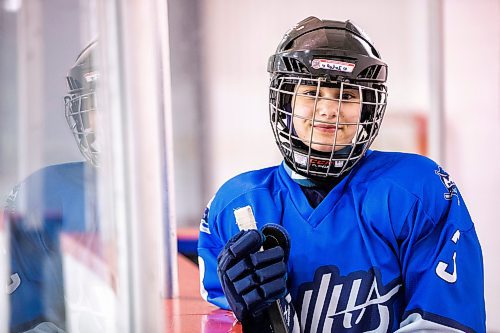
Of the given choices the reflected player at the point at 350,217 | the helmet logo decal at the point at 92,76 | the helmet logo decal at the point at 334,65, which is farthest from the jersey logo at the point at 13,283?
the helmet logo decal at the point at 334,65

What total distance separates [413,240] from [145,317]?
76cm

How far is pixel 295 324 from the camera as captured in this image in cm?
153

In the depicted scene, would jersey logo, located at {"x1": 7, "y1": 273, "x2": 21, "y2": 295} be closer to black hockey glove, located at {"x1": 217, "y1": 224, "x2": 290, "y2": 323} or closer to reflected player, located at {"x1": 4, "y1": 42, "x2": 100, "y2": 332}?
reflected player, located at {"x1": 4, "y1": 42, "x2": 100, "y2": 332}

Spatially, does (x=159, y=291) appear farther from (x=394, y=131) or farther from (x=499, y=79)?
(x=394, y=131)

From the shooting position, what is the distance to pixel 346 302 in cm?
154

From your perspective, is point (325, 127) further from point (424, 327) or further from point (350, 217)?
point (424, 327)

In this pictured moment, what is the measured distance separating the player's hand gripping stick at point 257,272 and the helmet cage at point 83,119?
16.9 inches

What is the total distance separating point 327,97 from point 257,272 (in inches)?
14.4

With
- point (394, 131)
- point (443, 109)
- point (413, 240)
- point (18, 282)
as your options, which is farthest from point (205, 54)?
point (18, 282)

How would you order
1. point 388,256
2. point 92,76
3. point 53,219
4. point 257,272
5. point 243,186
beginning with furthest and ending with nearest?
point 243,186
point 388,256
point 257,272
point 53,219
point 92,76

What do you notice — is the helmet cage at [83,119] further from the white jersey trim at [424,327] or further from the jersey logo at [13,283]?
the white jersey trim at [424,327]

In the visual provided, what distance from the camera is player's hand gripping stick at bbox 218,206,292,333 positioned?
1404 millimetres

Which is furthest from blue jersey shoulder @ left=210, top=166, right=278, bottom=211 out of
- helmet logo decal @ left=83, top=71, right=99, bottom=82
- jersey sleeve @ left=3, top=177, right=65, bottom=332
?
helmet logo decal @ left=83, top=71, right=99, bottom=82

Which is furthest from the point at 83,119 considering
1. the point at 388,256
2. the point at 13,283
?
the point at 388,256
